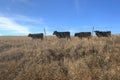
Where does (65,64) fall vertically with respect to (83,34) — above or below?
below

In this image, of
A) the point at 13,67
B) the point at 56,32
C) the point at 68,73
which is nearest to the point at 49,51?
the point at 13,67

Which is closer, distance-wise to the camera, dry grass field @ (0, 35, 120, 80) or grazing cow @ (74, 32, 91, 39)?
dry grass field @ (0, 35, 120, 80)

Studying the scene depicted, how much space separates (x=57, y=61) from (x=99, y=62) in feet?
8.76

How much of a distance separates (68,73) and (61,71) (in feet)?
1.93

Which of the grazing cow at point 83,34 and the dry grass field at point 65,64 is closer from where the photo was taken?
the dry grass field at point 65,64

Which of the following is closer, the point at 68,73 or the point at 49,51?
the point at 68,73

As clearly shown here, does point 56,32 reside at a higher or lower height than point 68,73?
higher

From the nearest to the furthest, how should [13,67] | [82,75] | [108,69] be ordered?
[82,75] < [108,69] < [13,67]

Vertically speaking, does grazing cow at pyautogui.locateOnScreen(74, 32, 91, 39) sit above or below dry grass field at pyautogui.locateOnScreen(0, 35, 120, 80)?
above

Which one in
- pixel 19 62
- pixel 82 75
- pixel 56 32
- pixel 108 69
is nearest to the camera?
pixel 82 75

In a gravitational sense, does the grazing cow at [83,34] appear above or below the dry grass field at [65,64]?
above

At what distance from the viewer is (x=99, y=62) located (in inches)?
600

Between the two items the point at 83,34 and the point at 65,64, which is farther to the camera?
the point at 83,34

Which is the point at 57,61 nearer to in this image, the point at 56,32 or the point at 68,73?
the point at 68,73
